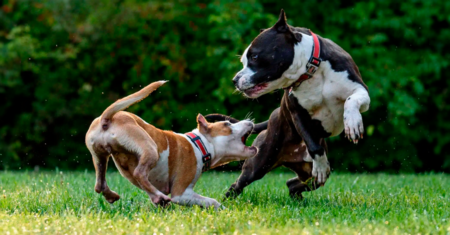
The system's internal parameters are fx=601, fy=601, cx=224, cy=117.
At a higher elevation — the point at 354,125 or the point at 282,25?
the point at 282,25

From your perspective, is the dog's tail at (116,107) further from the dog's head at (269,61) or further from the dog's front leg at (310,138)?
the dog's front leg at (310,138)

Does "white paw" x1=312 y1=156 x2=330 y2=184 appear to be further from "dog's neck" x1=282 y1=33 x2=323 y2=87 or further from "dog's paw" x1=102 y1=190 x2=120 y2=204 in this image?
"dog's paw" x1=102 y1=190 x2=120 y2=204

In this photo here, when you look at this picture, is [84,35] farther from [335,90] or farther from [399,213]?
[399,213]

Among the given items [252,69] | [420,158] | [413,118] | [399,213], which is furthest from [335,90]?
[420,158]

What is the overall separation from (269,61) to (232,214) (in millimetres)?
1454

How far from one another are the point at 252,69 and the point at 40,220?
212 centimetres

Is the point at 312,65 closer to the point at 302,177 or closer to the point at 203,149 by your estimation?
the point at 203,149

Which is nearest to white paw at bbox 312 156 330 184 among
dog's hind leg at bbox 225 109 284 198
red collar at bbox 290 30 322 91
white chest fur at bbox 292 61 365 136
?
white chest fur at bbox 292 61 365 136

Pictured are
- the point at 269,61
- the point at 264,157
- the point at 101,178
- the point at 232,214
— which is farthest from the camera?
the point at 264,157

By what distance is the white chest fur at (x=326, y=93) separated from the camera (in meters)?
5.00

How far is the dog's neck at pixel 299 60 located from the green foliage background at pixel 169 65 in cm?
740

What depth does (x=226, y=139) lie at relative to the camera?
5.37 metres

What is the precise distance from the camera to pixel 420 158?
13.5 m

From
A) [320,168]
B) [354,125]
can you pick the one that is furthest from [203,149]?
[354,125]
